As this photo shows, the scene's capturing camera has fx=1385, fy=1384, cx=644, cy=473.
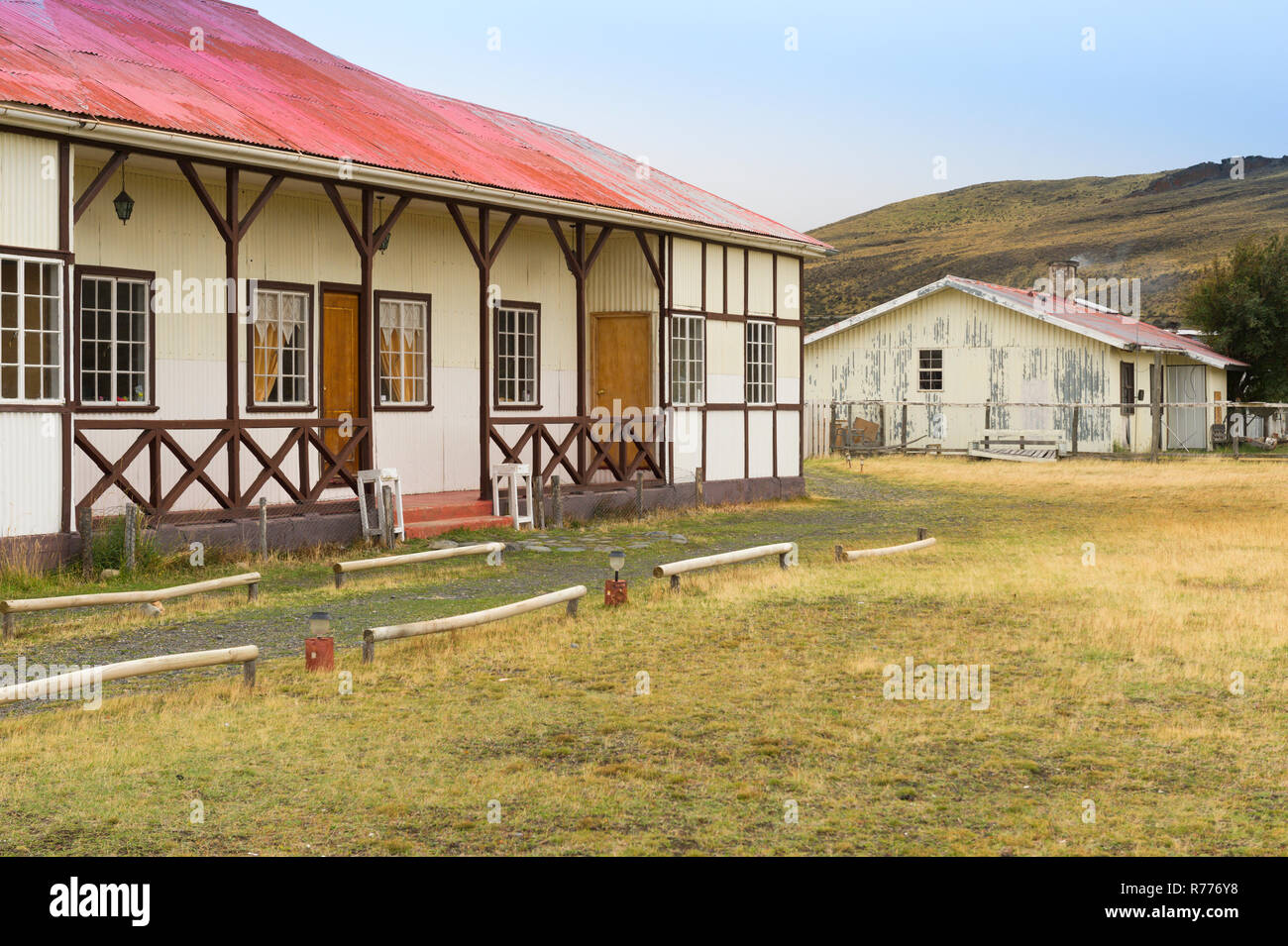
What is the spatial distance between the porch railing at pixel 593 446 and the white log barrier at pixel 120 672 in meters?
9.70

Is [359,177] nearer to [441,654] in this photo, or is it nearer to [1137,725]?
[441,654]

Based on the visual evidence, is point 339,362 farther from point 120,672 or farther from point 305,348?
point 120,672

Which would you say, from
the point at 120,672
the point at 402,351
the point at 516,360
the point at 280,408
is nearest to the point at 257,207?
the point at 280,408

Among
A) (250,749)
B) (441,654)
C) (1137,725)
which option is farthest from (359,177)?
(1137,725)

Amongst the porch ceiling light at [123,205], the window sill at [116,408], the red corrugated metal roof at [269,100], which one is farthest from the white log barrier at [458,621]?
the porch ceiling light at [123,205]

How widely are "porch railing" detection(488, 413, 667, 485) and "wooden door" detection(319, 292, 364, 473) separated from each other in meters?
2.06

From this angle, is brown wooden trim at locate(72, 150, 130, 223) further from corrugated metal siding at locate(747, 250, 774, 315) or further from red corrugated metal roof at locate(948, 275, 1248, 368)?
red corrugated metal roof at locate(948, 275, 1248, 368)

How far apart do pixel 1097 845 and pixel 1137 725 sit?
224 centimetres

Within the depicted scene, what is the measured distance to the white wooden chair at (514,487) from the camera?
678 inches

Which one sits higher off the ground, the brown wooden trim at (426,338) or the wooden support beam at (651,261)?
the wooden support beam at (651,261)

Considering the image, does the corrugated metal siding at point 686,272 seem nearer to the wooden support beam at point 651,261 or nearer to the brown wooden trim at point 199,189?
the wooden support beam at point 651,261

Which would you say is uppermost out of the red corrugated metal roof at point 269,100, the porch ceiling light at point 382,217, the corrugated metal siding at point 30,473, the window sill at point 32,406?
the red corrugated metal roof at point 269,100

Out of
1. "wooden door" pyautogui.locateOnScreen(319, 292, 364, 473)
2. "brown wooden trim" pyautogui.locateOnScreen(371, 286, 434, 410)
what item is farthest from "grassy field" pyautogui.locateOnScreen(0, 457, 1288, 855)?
"brown wooden trim" pyautogui.locateOnScreen(371, 286, 434, 410)
